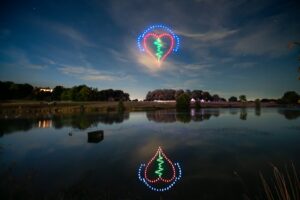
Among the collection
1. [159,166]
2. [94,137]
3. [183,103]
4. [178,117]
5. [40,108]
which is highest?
[183,103]

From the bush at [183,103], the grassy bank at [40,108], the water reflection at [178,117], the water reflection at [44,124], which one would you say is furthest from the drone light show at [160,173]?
the bush at [183,103]

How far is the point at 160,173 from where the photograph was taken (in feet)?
60.8

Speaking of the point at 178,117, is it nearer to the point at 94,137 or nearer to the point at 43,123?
the point at 43,123

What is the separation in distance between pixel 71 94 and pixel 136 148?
15884cm

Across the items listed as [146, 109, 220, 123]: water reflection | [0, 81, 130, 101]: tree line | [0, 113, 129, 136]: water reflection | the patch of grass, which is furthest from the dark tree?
the patch of grass

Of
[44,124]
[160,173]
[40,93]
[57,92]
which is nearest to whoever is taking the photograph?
[160,173]

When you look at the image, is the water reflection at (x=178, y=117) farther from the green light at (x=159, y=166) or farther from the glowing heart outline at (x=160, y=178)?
the green light at (x=159, y=166)

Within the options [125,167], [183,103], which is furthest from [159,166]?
[183,103]

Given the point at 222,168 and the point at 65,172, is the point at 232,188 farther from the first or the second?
the point at 65,172

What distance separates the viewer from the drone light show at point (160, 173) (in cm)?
1574

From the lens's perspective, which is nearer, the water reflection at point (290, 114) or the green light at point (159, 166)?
the green light at point (159, 166)

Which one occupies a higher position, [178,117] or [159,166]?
[178,117]

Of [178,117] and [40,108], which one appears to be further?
[40,108]

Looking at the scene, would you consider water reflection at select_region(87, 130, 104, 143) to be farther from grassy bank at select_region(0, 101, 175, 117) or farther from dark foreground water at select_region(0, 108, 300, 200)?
grassy bank at select_region(0, 101, 175, 117)
